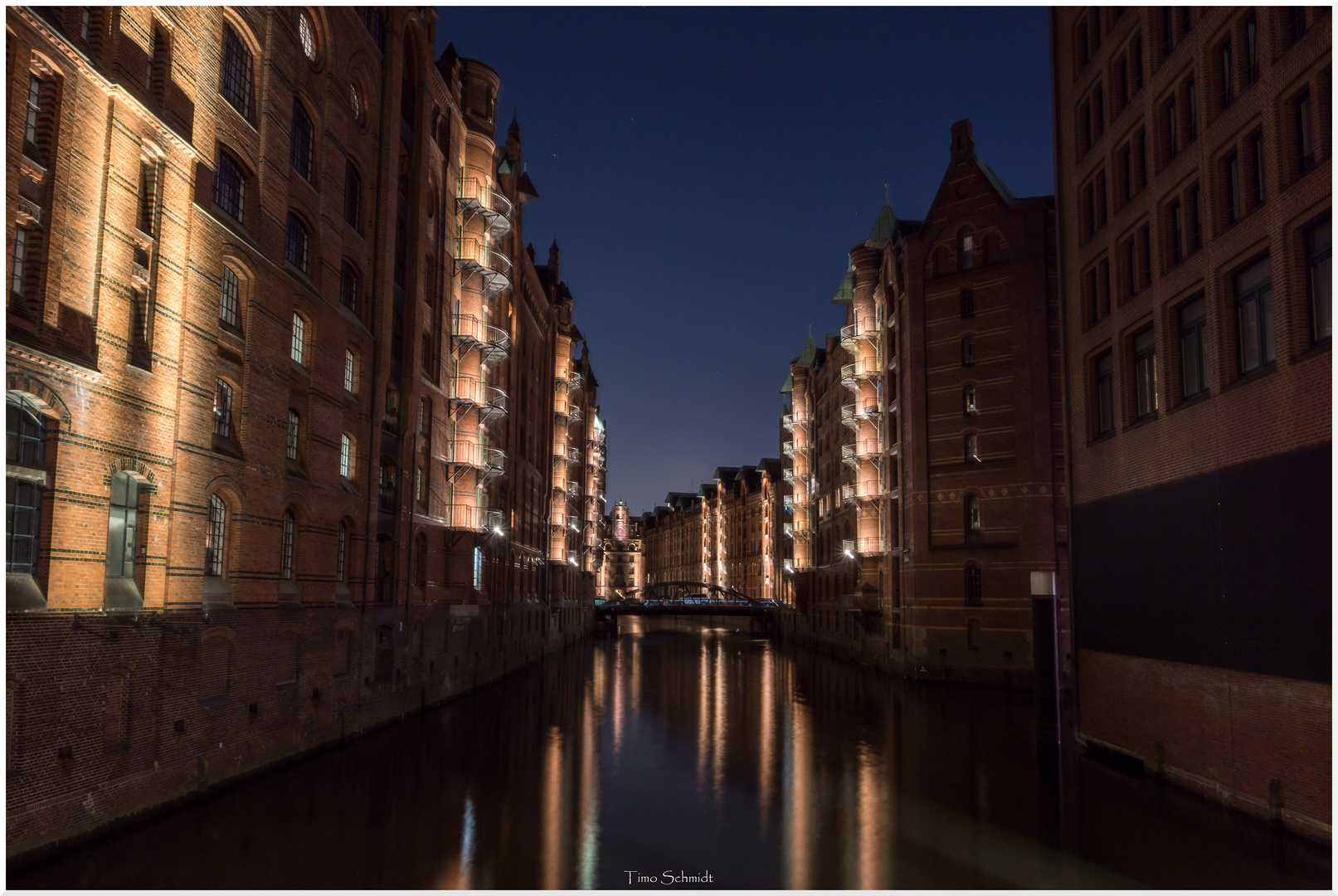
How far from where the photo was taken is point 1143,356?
20.7 metres

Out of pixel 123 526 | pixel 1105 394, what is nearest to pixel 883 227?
pixel 1105 394

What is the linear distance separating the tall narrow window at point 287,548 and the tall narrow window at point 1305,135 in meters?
20.7

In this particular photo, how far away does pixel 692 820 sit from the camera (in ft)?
54.2

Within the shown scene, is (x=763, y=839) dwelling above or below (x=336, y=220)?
below

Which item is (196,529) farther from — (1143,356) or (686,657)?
(686,657)

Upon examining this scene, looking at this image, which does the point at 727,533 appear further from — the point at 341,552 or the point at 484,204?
the point at 341,552

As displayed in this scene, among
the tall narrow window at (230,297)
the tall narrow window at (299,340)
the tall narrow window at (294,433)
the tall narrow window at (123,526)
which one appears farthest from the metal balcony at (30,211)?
the tall narrow window at (294,433)

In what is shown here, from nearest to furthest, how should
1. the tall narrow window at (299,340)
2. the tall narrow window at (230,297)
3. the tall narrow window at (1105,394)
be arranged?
the tall narrow window at (230,297) < the tall narrow window at (299,340) < the tall narrow window at (1105,394)

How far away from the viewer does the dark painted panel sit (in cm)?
1421

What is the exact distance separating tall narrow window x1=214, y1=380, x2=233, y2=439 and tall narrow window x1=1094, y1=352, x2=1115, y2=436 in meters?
19.4

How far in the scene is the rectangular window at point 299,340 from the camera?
2155 centimetres

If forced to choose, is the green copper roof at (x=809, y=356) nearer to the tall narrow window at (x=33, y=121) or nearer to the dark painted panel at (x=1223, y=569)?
the dark painted panel at (x=1223, y=569)

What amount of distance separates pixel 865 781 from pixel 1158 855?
22.1 feet

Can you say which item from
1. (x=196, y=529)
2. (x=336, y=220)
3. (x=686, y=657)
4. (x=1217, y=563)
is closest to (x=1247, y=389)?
(x=1217, y=563)
